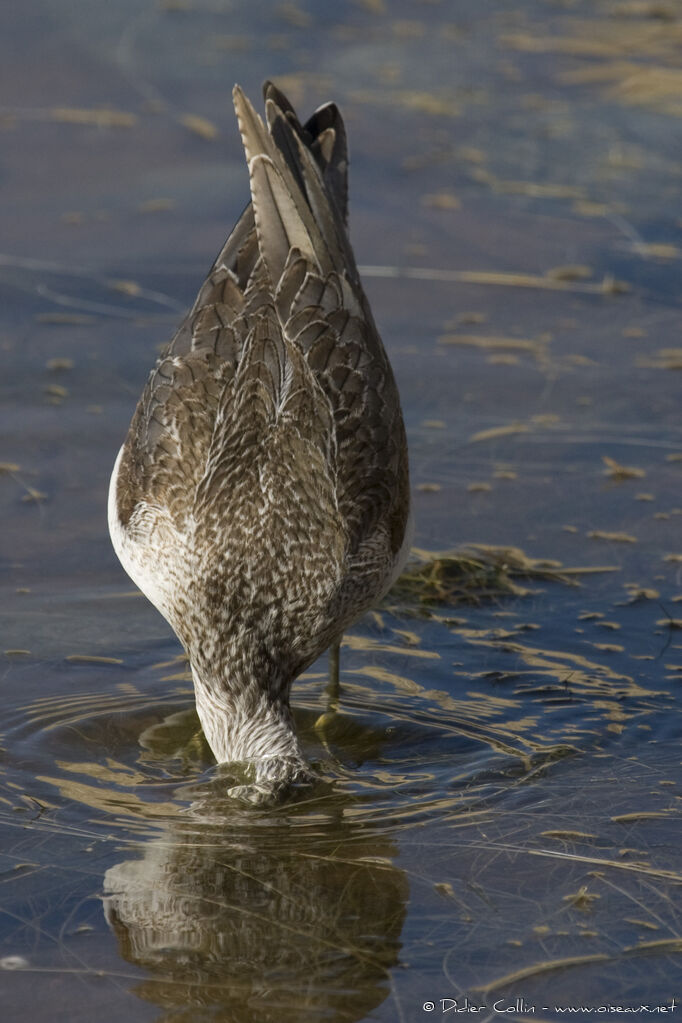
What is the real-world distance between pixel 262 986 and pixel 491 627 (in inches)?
105

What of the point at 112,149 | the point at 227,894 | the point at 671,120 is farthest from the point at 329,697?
the point at 671,120

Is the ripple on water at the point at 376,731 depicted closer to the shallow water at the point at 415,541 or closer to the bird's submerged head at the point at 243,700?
the shallow water at the point at 415,541

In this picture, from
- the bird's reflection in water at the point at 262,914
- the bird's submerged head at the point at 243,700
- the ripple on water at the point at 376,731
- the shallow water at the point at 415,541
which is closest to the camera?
the bird's reflection in water at the point at 262,914

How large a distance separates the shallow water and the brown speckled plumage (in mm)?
387

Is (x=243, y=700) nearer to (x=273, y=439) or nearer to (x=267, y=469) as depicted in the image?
(x=267, y=469)

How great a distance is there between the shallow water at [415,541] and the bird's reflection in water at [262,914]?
0.01 meters

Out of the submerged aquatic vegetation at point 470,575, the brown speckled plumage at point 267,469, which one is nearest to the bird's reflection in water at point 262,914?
the brown speckled plumage at point 267,469

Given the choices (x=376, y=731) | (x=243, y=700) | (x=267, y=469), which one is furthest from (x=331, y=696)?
(x=267, y=469)

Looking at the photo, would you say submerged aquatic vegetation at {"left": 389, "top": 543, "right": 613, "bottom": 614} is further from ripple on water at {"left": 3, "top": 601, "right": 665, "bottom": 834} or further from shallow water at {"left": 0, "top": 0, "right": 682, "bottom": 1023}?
ripple on water at {"left": 3, "top": 601, "right": 665, "bottom": 834}

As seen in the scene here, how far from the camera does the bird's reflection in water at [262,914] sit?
191 inches

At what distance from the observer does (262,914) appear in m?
5.26

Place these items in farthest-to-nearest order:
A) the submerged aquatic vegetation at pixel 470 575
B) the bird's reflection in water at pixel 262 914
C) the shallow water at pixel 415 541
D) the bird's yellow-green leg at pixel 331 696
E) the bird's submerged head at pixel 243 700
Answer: the submerged aquatic vegetation at pixel 470 575 < the bird's yellow-green leg at pixel 331 696 < the bird's submerged head at pixel 243 700 < the shallow water at pixel 415 541 < the bird's reflection in water at pixel 262 914

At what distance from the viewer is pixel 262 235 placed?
671 centimetres

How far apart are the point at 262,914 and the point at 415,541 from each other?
2.89m
